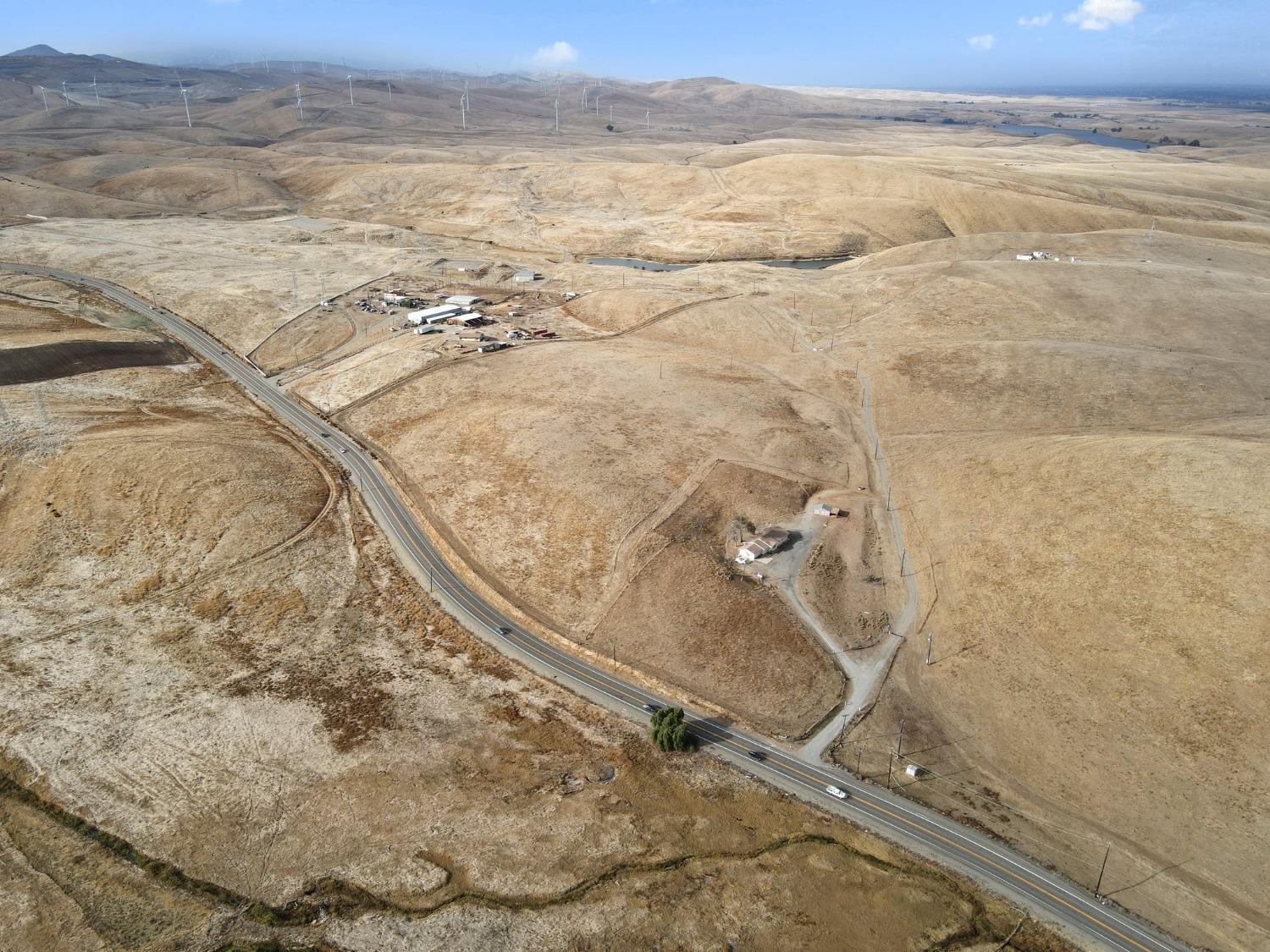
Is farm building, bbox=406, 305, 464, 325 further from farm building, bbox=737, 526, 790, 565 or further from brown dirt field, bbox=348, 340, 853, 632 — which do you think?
farm building, bbox=737, 526, 790, 565

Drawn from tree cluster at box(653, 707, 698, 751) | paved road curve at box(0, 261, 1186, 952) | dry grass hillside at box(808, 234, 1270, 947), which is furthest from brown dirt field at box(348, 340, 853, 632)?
dry grass hillside at box(808, 234, 1270, 947)

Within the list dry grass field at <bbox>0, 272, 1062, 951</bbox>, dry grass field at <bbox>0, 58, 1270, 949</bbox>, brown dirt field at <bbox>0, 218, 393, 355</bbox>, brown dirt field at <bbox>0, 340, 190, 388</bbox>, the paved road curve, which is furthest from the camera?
brown dirt field at <bbox>0, 218, 393, 355</bbox>

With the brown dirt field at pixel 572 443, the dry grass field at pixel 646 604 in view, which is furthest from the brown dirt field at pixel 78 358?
the brown dirt field at pixel 572 443

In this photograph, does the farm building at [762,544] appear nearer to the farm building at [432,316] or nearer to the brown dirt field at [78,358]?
the farm building at [432,316]

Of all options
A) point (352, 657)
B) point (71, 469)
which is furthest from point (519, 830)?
point (71, 469)

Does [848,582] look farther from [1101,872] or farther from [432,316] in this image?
[432,316]

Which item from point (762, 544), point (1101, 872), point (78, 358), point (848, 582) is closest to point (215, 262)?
point (78, 358)

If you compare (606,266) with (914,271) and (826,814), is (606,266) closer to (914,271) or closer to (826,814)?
(914,271)
